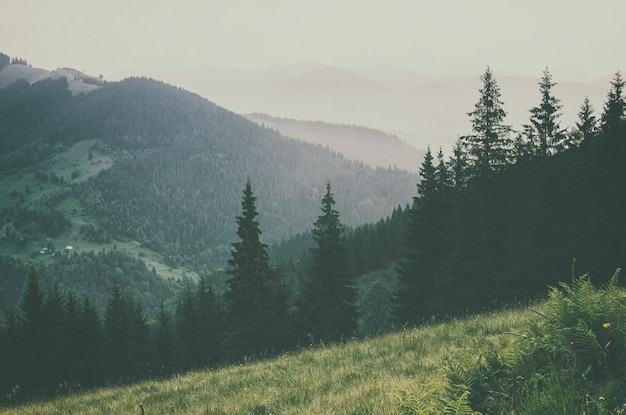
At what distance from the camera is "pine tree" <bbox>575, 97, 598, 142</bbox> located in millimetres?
29669

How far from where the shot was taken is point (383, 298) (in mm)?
86125

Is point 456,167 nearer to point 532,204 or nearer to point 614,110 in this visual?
point 532,204

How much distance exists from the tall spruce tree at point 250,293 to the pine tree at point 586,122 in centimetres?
2626

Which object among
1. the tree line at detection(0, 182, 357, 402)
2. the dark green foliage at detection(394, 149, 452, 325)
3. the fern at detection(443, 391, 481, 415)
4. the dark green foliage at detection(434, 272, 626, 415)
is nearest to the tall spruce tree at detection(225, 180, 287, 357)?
the tree line at detection(0, 182, 357, 402)

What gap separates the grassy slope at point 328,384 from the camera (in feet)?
18.6

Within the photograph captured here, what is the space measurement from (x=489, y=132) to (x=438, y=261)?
444 inches

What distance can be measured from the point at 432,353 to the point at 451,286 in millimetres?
25423

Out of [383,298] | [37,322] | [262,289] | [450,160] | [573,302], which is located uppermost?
[450,160]

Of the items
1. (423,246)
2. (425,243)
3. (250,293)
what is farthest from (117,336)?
(425,243)

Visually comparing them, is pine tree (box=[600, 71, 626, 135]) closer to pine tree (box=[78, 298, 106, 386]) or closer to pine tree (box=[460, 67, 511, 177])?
pine tree (box=[460, 67, 511, 177])

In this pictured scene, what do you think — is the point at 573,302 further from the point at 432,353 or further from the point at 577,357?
the point at 432,353

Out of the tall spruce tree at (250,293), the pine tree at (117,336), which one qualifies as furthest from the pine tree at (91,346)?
the tall spruce tree at (250,293)

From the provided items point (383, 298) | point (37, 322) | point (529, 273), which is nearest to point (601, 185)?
point (529, 273)

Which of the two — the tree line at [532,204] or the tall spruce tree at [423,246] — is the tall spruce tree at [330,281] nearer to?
the tall spruce tree at [423,246]
